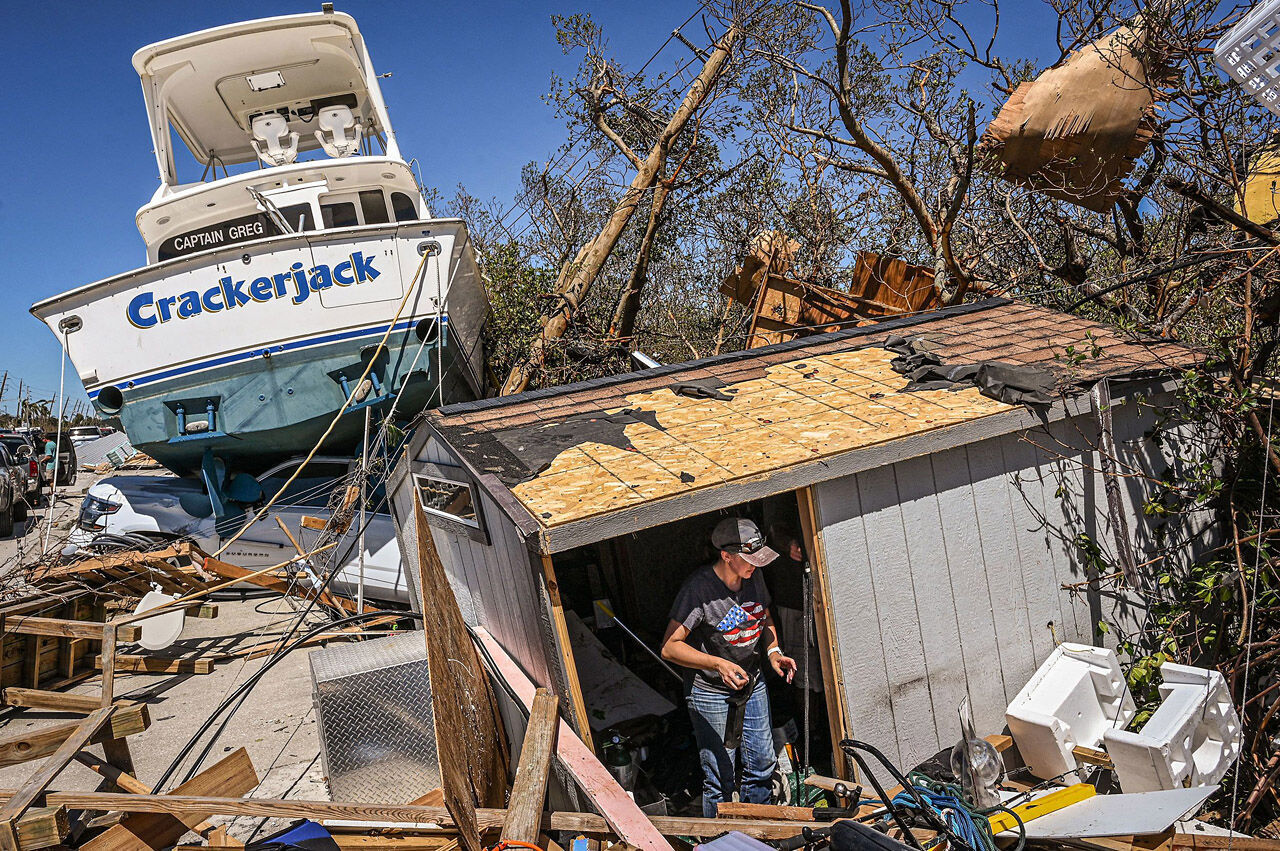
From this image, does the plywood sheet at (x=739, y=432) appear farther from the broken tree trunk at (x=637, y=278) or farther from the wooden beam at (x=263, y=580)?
the broken tree trunk at (x=637, y=278)

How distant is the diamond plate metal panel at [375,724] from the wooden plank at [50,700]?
7.71ft

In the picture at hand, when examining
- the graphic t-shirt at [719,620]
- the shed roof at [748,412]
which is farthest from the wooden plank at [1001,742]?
the shed roof at [748,412]

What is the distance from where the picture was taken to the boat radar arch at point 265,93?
38.3 feet

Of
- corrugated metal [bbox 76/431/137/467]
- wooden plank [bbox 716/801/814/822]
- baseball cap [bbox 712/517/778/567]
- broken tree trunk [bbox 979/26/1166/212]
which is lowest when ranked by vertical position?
wooden plank [bbox 716/801/814/822]

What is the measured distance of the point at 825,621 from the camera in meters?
4.44

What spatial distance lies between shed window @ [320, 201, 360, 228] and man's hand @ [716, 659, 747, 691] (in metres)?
10.4

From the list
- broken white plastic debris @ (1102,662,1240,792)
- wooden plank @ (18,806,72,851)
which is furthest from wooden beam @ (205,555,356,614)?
broken white plastic debris @ (1102,662,1240,792)

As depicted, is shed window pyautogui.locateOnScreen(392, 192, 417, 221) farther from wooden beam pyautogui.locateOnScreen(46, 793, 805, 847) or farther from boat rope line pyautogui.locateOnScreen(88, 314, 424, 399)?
wooden beam pyautogui.locateOnScreen(46, 793, 805, 847)

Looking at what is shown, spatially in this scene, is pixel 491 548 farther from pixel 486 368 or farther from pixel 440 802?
pixel 486 368

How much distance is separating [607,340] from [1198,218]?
293 inches

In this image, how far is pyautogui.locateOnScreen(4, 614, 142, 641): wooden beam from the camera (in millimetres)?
7191

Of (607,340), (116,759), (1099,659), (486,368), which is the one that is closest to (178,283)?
(486,368)

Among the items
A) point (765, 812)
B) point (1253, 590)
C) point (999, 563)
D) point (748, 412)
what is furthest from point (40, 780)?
point (1253, 590)

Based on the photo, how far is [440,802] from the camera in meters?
A: 4.85
